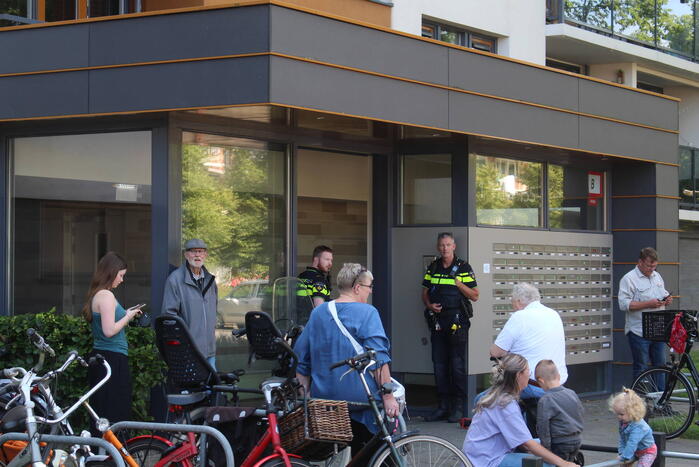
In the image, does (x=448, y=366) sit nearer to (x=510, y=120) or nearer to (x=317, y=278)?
(x=317, y=278)

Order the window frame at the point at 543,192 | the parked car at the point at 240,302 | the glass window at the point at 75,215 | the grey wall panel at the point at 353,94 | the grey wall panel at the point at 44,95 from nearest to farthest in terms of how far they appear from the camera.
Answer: the grey wall panel at the point at 353,94
the grey wall panel at the point at 44,95
the glass window at the point at 75,215
the parked car at the point at 240,302
the window frame at the point at 543,192

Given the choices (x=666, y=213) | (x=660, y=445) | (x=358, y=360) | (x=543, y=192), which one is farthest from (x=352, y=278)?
(x=666, y=213)

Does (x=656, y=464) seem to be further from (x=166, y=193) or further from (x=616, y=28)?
(x=616, y=28)

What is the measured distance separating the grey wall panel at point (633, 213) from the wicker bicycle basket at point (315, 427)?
9.02 meters

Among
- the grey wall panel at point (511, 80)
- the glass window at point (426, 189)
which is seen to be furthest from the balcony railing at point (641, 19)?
the glass window at point (426, 189)

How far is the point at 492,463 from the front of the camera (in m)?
6.35

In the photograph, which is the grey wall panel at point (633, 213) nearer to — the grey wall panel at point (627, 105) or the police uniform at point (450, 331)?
the grey wall panel at point (627, 105)

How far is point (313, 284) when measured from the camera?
1104 centimetres

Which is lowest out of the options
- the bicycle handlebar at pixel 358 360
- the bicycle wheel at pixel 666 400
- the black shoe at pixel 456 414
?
the black shoe at pixel 456 414

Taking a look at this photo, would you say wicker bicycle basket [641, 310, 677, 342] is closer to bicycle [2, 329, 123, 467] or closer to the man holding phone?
the man holding phone

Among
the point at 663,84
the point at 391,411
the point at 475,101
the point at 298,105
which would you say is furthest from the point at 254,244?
the point at 663,84

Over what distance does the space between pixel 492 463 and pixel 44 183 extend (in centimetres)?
631

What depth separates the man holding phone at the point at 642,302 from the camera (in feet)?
39.5

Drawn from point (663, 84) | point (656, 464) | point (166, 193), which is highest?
Answer: point (663, 84)
